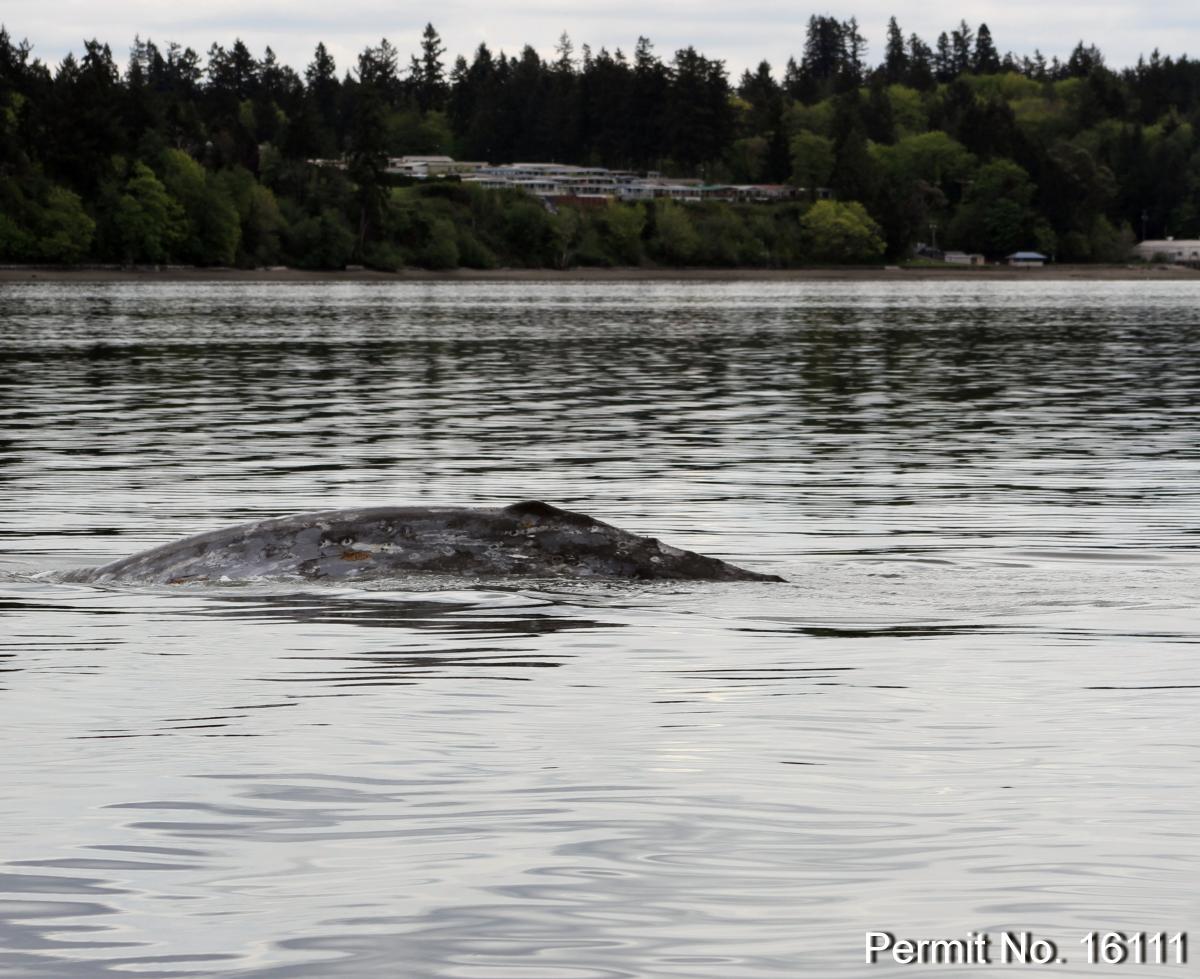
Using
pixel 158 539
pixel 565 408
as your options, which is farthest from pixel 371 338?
pixel 158 539

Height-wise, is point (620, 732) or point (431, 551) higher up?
point (431, 551)

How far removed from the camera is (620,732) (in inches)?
425

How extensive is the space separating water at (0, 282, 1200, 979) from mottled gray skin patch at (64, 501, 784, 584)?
15.6 inches

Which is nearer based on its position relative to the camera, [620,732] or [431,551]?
[620,732]

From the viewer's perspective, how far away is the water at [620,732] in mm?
7664

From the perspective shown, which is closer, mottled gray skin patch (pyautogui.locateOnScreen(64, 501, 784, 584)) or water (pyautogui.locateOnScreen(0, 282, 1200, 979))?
water (pyautogui.locateOnScreen(0, 282, 1200, 979))

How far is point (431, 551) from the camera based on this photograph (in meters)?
16.0

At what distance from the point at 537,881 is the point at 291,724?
3.14m

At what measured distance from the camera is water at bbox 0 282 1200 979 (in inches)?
302

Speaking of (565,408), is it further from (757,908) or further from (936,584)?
(757,908)

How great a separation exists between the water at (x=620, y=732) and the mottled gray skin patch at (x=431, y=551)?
0.40 metres

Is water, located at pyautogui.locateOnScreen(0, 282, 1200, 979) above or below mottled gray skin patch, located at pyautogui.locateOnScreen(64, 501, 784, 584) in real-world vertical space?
below

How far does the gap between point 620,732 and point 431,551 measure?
5.43 metres

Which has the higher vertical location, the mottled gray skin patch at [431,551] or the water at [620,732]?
the mottled gray skin patch at [431,551]
